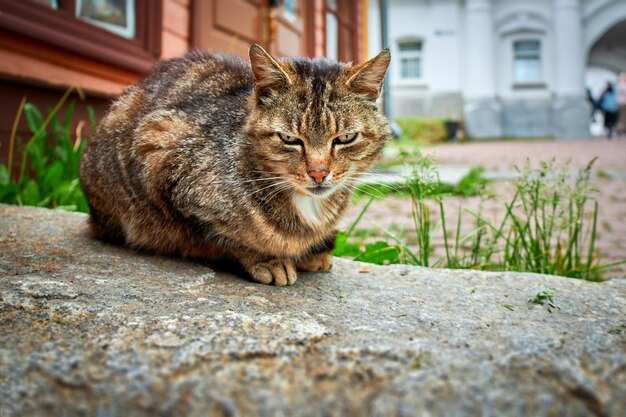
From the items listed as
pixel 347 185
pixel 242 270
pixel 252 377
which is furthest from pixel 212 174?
pixel 252 377

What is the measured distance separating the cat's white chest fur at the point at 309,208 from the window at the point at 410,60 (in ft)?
62.0

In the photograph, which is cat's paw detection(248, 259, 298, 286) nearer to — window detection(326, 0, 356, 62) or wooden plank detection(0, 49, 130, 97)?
wooden plank detection(0, 49, 130, 97)

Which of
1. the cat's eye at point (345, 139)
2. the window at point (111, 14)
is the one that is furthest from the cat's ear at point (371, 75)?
the window at point (111, 14)

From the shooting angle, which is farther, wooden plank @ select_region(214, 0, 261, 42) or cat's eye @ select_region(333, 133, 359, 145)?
wooden plank @ select_region(214, 0, 261, 42)

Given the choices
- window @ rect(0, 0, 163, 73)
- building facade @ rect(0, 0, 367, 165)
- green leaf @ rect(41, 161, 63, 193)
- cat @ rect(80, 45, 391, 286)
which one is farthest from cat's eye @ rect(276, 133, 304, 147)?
window @ rect(0, 0, 163, 73)

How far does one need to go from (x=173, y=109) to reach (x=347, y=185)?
0.69 meters

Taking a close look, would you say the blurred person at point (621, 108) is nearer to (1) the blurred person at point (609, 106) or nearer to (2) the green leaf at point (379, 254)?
(1) the blurred person at point (609, 106)

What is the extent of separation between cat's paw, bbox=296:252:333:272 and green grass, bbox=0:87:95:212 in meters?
1.53

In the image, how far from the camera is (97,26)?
3799 mm

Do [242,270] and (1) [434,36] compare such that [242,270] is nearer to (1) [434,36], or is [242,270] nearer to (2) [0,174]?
(2) [0,174]

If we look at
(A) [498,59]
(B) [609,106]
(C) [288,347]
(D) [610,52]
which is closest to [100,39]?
(C) [288,347]

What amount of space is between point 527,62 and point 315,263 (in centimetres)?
1965

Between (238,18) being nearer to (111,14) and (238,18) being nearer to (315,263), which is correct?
(111,14)

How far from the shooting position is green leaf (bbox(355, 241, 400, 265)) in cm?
239
